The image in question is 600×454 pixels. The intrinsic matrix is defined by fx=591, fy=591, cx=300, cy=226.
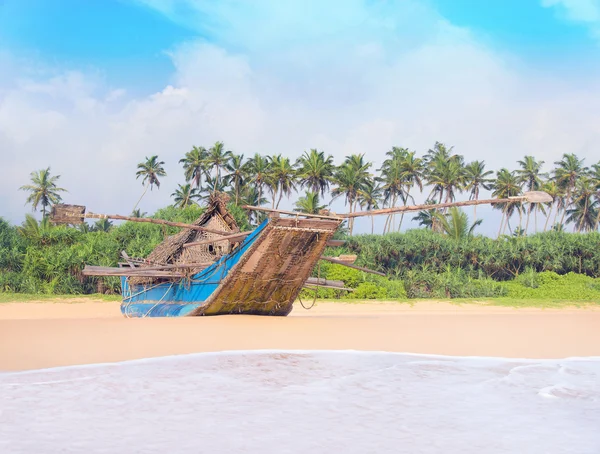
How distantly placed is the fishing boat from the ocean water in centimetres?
475

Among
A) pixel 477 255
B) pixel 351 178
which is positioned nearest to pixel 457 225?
pixel 477 255

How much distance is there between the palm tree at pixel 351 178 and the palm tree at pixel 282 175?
3.42m

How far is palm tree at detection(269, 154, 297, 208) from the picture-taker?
4588 cm

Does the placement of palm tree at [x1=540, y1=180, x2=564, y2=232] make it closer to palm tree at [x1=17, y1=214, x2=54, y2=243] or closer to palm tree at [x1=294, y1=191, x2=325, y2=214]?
palm tree at [x1=294, y1=191, x2=325, y2=214]

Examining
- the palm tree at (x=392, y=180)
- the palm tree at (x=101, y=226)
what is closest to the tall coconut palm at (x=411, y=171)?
the palm tree at (x=392, y=180)

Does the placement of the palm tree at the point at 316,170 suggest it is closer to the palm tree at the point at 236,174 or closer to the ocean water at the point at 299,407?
the palm tree at the point at 236,174

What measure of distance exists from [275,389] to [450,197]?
46.9m

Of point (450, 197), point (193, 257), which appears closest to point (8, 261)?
point (193, 257)

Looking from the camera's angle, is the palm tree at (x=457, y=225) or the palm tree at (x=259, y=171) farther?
the palm tree at (x=259, y=171)

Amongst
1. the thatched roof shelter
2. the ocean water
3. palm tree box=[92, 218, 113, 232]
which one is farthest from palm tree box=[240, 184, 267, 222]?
the ocean water

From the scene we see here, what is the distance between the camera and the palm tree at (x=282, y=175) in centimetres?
4588

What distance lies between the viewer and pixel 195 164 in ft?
164

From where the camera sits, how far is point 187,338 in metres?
8.59

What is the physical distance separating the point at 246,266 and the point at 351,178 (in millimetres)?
34490
